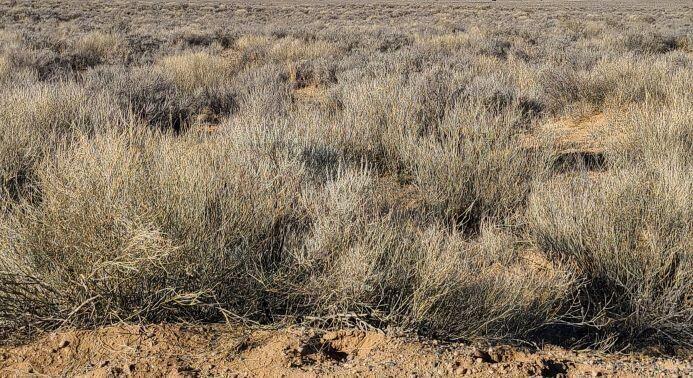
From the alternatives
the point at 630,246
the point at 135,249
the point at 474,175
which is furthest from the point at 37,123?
the point at 630,246

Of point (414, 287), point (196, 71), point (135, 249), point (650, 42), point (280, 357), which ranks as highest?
point (650, 42)

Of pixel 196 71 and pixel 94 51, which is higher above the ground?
pixel 94 51

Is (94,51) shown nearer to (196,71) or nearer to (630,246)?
(196,71)

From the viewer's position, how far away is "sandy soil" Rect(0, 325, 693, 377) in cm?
220

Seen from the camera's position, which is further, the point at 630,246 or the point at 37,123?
the point at 37,123

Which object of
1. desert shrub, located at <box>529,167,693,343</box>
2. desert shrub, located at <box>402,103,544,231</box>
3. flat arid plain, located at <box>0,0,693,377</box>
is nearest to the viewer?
flat arid plain, located at <box>0,0,693,377</box>

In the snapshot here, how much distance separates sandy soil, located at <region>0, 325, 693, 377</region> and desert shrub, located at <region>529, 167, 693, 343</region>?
0.39m

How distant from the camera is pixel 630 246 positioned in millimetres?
3012

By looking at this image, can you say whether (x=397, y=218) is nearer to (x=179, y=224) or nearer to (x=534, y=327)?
(x=534, y=327)

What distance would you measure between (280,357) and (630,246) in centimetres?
Result: 207

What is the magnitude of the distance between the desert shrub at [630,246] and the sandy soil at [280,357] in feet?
1.29

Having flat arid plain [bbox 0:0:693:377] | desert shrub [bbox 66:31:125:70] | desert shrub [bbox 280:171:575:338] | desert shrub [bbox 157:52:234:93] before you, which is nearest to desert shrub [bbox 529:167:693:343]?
flat arid plain [bbox 0:0:693:377]

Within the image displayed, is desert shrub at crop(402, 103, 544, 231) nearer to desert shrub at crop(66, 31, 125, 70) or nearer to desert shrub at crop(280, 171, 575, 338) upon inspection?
desert shrub at crop(280, 171, 575, 338)

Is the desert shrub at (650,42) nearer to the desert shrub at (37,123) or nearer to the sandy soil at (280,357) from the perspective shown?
the desert shrub at (37,123)
